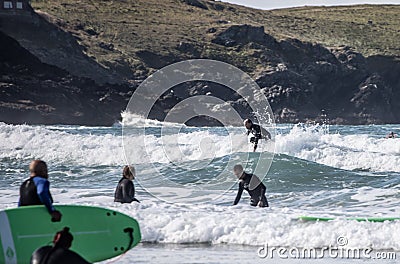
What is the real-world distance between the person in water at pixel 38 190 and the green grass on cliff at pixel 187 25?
336 ft

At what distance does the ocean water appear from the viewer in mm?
12461

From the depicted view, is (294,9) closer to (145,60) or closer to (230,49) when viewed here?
(230,49)

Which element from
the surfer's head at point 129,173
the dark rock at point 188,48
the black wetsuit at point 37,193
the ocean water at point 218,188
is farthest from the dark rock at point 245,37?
the black wetsuit at point 37,193

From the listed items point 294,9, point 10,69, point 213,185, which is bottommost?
point 213,185

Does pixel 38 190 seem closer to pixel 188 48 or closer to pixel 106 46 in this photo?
pixel 106 46

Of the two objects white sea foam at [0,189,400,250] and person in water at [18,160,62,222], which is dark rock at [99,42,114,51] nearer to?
white sea foam at [0,189,400,250]

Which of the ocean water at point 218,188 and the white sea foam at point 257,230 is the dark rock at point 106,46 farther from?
the white sea foam at point 257,230

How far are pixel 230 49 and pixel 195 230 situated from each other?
116 meters

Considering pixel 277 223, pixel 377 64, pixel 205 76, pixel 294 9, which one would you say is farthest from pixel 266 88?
pixel 277 223

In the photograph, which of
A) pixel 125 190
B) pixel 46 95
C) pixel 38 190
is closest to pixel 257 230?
pixel 125 190

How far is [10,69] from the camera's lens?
81250 millimetres

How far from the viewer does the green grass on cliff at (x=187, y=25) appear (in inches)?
4815

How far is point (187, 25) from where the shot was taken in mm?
135875

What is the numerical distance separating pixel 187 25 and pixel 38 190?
421ft
